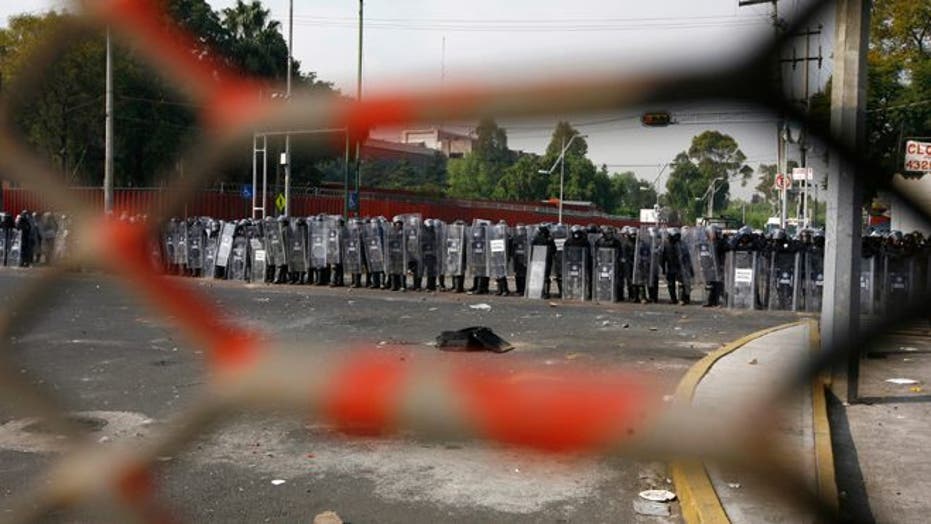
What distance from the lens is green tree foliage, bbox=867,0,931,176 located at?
0.62 metres

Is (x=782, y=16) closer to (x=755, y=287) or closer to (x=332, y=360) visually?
(x=332, y=360)

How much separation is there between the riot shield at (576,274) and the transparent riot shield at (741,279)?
2063 millimetres

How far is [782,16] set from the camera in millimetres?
560

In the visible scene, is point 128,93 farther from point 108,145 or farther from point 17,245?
point 17,245

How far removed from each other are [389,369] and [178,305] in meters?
0.30

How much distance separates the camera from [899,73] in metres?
0.67

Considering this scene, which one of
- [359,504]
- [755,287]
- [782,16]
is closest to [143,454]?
[782,16]

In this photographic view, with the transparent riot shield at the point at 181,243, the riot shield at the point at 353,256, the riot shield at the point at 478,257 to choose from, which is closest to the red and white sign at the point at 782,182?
the transparent riot shield at the point at 181,243

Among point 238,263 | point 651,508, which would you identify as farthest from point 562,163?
point 238,263

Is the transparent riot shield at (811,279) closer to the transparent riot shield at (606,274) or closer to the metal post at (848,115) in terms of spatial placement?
the transparent riot shield at (606,274)

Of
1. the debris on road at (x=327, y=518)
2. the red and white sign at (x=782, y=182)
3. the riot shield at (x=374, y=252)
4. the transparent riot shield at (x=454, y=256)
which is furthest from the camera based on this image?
the riot shield at (x=374, y=252)

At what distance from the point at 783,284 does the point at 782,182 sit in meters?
12.2

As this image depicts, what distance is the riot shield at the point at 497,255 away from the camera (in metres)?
13.6

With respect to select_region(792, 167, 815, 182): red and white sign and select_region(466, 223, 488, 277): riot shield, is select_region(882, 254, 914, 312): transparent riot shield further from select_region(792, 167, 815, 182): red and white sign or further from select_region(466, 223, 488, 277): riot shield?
select_region(466, 223, 488, 277): riot shield
